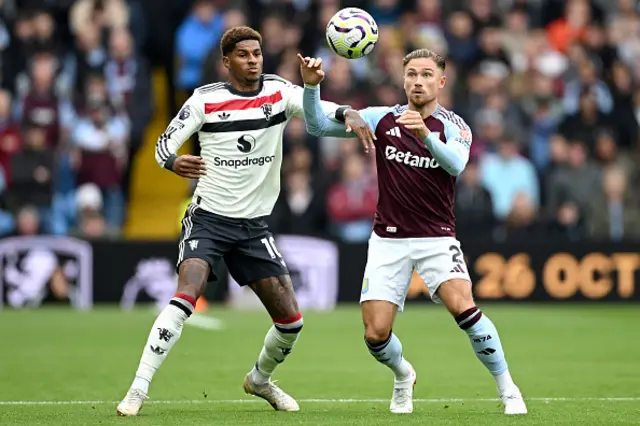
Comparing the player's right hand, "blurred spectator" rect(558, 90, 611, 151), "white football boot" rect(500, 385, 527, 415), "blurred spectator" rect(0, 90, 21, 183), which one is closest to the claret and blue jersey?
the player's right hand

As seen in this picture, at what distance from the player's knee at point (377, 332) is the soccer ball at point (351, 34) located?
191 cm

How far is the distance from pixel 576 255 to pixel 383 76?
4.09 m

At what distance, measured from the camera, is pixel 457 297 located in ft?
30.1

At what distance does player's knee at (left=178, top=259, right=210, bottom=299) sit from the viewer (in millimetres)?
9266

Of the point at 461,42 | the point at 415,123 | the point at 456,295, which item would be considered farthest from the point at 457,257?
the point at 461,42

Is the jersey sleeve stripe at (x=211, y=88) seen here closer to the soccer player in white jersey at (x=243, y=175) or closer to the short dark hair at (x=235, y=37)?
the soccer player in white jersey at (x=243, y=175)

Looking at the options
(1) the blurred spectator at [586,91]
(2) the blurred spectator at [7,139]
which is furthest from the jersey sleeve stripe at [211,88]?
(1) the blurred spectator at [586,91]

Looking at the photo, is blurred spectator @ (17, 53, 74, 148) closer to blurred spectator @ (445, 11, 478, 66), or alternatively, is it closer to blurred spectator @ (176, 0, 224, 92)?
blurred spectator @ (176, 0, 224, 92)

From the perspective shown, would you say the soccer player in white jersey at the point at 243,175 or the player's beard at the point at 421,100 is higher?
the player's beard at the point at 421,100

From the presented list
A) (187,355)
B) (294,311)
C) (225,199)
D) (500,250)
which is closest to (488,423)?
(294,311)

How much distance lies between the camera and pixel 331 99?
2039 centimetres

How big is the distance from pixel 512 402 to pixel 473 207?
11036 mm

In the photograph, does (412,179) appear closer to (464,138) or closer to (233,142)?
(464,138)

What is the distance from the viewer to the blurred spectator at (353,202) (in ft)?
64.4
